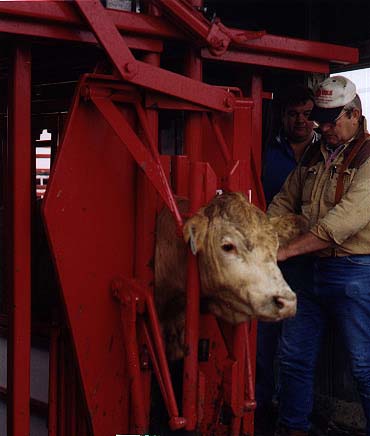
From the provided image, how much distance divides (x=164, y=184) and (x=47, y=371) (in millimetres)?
1451

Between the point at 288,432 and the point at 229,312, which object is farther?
the point at 288,432

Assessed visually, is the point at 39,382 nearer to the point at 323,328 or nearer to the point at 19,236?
the point at 19,236

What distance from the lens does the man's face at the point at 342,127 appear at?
372cm

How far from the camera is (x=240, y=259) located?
2771mm

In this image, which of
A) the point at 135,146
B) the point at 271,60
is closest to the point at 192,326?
the point at 135,146

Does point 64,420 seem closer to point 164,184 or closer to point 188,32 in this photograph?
point 164,184

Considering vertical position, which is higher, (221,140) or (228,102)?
(228,102)

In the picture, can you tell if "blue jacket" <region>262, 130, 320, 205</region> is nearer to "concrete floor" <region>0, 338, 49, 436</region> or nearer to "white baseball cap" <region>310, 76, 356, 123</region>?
"white baseball cap" <region>310, 76, 356, 123</region>

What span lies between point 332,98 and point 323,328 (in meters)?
1.32

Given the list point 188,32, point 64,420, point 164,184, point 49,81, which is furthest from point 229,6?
point 64,420

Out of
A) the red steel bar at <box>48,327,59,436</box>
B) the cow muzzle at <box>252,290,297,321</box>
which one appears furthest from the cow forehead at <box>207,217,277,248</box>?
the red steel bar at <box>48,327,59,436</box>

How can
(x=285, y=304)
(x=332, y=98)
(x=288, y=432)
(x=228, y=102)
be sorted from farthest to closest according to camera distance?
(x=288, y=432)
(x=332, y=98)
(x=228, y=102)
(x=285, y=304)

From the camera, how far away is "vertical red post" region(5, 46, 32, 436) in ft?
9.20

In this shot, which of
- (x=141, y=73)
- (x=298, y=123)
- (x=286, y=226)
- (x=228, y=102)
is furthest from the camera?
(x=298, y=123)
